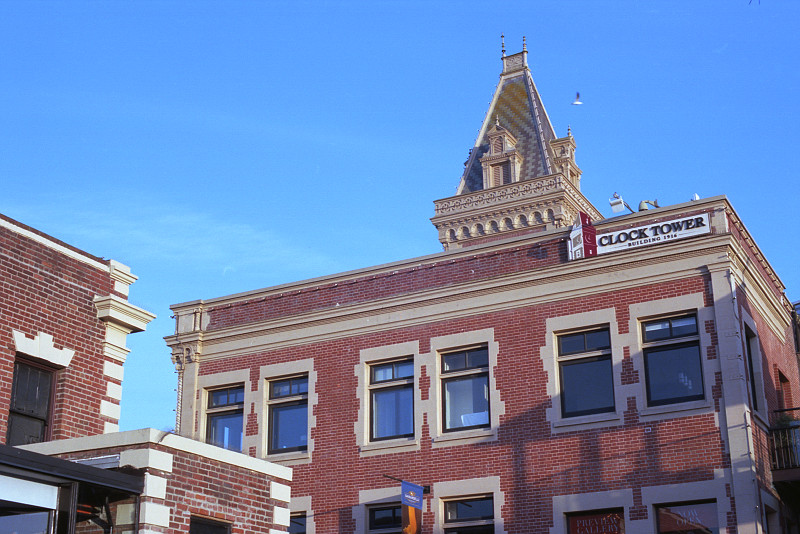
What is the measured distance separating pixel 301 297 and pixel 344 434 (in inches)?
154

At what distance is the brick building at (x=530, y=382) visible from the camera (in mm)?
20141

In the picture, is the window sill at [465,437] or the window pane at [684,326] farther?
the window sill at [465,437]

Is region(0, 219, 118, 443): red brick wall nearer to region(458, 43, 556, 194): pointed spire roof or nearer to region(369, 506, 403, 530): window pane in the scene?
region(369, 506, 403, 530): window pane

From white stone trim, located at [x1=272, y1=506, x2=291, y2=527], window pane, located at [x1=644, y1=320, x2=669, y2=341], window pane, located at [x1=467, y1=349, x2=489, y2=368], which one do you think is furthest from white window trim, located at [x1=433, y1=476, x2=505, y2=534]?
white stone trim, located at [x1=272, y1=506, x2=291, y2=527]

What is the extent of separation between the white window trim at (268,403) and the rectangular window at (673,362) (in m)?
8.07

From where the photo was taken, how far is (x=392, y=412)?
77.5 ft

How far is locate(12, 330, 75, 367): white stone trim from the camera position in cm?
1639

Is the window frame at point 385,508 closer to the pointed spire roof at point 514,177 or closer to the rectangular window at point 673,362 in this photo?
the rectangular window at point 673,362

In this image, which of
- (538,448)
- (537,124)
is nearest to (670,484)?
(538,448)

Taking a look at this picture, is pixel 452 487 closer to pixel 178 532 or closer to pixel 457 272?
pixel 457 272

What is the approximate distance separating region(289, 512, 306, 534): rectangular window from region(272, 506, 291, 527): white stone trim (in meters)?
7.37

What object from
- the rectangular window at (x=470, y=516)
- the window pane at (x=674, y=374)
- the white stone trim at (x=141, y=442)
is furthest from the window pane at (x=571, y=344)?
the white stone trim at (x=141, y=442)

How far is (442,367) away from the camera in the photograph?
76.7ft

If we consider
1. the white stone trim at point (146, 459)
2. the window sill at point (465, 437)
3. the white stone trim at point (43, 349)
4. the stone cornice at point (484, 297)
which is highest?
the stone cornice at point (484, 297)
